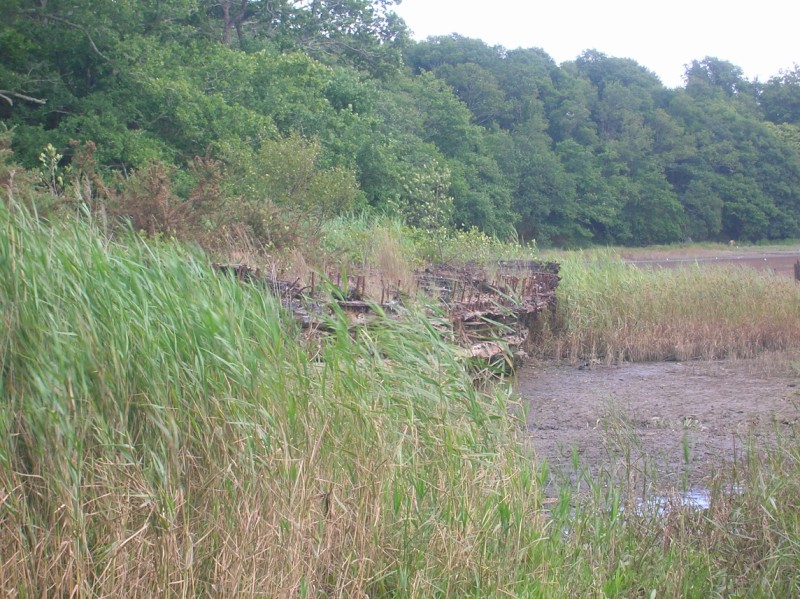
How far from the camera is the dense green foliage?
18794 millimetres

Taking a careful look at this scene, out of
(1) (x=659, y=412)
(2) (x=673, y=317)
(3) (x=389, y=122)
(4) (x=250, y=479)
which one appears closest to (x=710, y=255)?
(3) (x=389, y=122)

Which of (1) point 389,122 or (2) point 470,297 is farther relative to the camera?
(1) point 389,122

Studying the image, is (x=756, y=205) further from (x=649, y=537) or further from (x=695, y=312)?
(x=649, y=537)

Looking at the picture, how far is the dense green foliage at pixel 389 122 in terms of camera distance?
18.8 m

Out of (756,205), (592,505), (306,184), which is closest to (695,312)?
(306,184)

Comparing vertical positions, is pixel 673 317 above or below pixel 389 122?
below

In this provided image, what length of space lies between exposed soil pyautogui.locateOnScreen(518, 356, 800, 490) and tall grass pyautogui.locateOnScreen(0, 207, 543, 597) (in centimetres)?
158

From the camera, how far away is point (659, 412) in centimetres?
965

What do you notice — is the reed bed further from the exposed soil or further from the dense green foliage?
the dense green foliage

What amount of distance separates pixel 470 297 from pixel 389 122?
2512cm

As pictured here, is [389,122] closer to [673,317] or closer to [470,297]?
[673,317]

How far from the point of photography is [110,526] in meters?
3.50

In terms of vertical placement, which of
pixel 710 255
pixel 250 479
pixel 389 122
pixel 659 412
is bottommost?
pixel 659 412

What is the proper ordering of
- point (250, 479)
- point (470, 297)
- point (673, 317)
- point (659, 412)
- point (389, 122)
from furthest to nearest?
1. point (389, 122)
2. point (673, 317)
3. point (470, 297)
4. point (659, 412)
5. point (250, 479)
